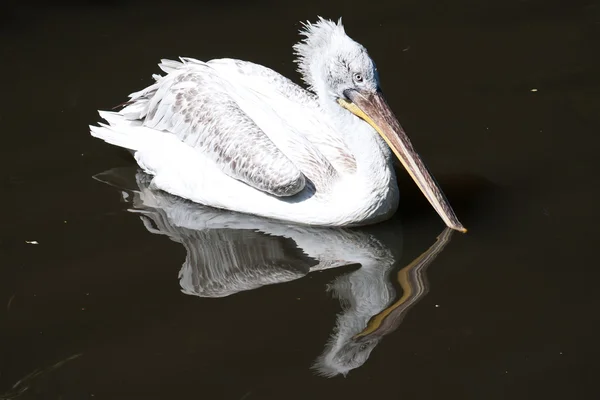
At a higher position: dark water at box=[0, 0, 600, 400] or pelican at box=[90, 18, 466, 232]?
pelican at box=[90, 18, 466, 232]

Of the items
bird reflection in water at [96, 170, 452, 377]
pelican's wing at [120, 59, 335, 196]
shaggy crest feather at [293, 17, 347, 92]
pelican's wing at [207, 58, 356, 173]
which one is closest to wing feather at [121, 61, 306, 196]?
pelican's wing at [120, 59, 335, 196]

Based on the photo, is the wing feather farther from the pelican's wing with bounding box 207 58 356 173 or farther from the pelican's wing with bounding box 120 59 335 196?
the pelican's wing with bounding box 207 58 356 173

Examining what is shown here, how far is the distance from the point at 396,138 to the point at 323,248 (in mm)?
711

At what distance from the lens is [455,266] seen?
5.42m

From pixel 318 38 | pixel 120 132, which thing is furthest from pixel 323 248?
pixel 120 132

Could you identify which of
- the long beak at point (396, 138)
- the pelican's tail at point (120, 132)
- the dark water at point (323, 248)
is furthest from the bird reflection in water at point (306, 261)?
the pelican's tail at point (120, 132)

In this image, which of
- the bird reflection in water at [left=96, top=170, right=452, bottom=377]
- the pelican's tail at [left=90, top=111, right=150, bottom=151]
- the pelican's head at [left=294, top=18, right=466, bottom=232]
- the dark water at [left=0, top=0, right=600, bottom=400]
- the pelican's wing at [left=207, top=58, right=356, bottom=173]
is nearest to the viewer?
the dark water at [left=0, top=0, right=600, bottom=400]

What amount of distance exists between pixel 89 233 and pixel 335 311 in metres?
1.54

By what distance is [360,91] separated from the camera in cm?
559

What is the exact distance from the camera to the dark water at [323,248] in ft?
15.7

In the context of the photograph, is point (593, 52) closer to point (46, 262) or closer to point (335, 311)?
point (335, 311)

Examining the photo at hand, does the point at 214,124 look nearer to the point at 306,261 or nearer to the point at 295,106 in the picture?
the point at 295,106

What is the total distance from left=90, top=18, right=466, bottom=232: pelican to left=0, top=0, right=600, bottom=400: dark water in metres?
0.15

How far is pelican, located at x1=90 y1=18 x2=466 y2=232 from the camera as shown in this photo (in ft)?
18.4
